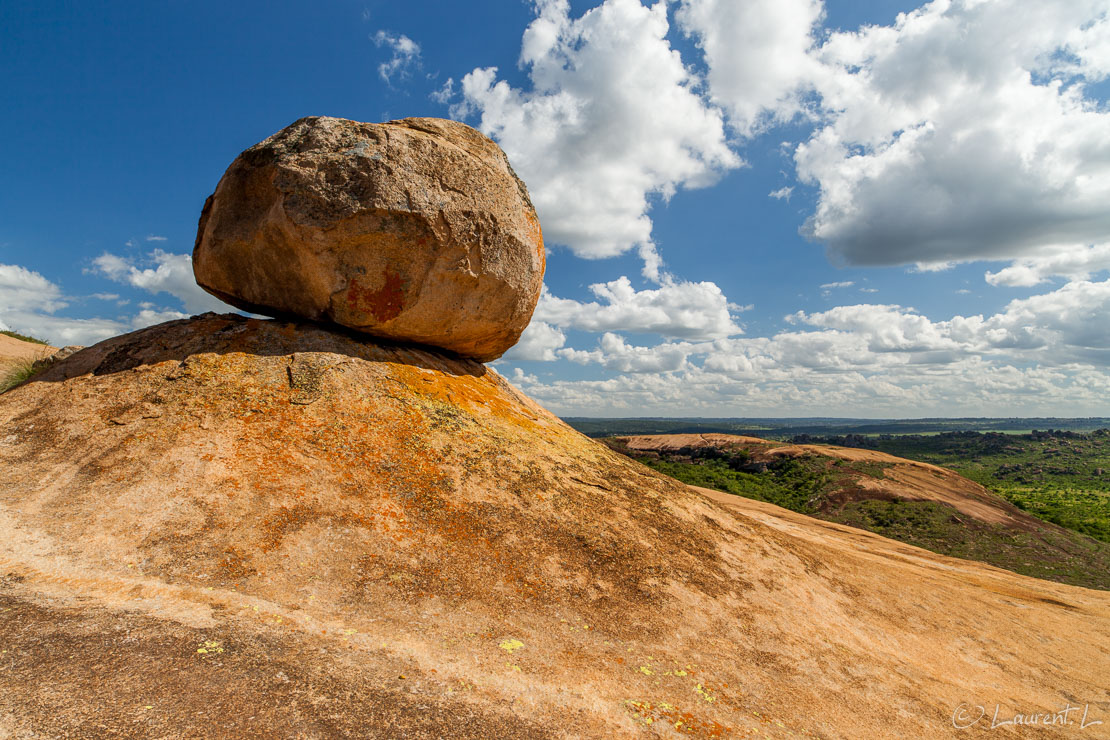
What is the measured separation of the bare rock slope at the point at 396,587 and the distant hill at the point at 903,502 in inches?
891

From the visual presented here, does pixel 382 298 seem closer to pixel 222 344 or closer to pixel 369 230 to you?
pixel 369 230

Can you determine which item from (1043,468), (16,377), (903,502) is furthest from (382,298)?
(1043,468)

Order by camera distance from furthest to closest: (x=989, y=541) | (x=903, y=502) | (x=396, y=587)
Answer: (x=903, y=502), (x=989, y=541), (x=396, y=587)

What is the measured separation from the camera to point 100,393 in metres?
8.37

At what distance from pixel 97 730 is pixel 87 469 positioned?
5077 mm

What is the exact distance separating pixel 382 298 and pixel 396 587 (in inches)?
235

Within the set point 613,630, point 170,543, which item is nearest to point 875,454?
point 613,630

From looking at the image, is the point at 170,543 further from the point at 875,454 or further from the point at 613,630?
the point at 875,454

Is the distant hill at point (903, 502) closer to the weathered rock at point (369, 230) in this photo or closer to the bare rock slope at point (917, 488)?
the bare rock slope at point (917, 488)

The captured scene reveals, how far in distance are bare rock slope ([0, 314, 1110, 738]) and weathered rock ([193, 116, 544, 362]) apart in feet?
3.05

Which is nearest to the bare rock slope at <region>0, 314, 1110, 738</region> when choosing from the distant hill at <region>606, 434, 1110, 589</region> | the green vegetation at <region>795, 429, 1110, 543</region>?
the distant hill at <region>606, 434, 1110, 589</region>

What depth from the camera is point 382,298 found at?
1017 cm

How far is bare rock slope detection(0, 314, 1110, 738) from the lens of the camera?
441 centimetres

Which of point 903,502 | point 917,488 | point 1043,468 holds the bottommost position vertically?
point 1043,468
